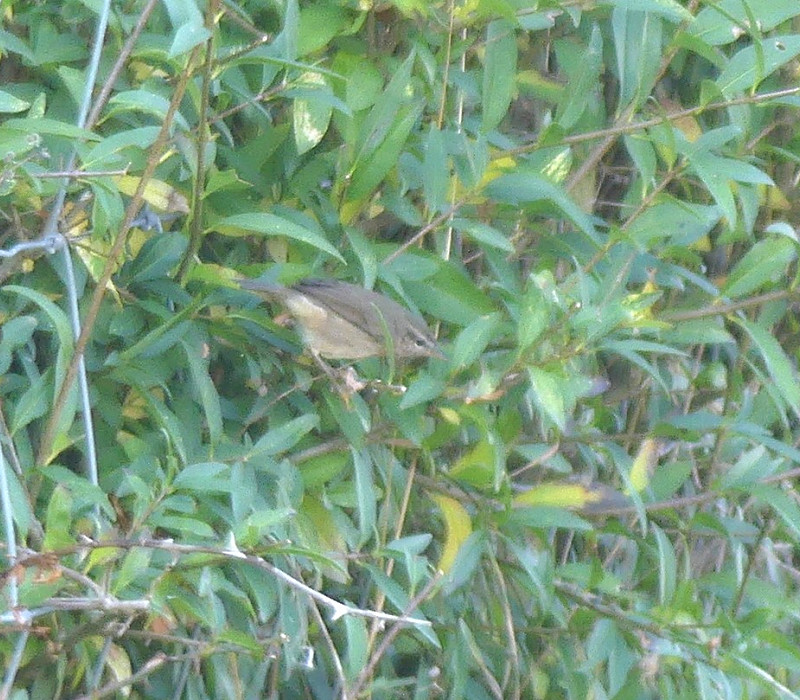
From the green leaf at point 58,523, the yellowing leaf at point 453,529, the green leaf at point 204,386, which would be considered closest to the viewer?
the green leaf at point 58,523

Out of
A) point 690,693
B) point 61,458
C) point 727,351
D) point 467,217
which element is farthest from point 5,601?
point 727,351

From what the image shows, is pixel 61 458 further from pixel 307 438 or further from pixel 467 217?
pixel 467 217

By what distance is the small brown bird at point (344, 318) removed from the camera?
2.17 metres

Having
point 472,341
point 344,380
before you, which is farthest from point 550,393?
point 344,380

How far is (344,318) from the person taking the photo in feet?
7.57

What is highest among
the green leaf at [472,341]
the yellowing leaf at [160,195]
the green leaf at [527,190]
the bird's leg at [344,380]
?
the green leaf at [527,190]

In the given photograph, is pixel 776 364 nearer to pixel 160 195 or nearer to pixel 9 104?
pixel 160 195

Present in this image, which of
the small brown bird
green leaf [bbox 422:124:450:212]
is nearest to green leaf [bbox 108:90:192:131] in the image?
the small brown bird

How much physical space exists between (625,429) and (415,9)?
1030mm

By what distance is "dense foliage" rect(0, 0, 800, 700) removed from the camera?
1926 millimetres

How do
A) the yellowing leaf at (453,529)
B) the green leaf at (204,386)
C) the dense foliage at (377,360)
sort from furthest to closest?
the yellowing leaf at (453,529)
the green leaf at (204,386)
the dense foliage at (377,360)

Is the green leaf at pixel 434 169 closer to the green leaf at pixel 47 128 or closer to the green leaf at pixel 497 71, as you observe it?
the green leaf at pixel 497 71

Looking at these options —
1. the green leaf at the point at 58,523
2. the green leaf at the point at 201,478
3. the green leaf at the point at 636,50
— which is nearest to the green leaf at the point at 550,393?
the green leaf at the point at 201,478

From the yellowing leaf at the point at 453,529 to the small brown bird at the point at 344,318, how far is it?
27 centimetres
